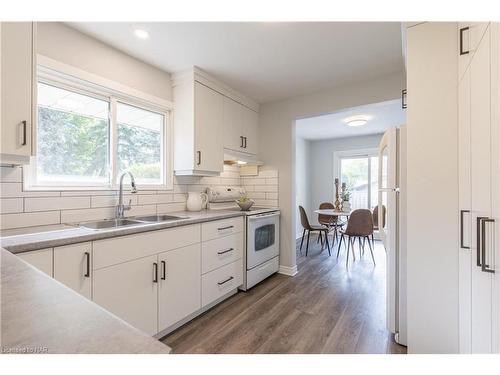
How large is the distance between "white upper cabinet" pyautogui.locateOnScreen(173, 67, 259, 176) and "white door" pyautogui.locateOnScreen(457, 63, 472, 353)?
81.4 inches

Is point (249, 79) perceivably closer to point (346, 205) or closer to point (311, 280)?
point (311, 280)

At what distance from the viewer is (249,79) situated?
268 centimetres

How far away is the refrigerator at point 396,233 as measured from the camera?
1.76m

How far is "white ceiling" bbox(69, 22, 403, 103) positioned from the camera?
5.93 feet

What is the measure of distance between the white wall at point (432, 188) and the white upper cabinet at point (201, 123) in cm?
183

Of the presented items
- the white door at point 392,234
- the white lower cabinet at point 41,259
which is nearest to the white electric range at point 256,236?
the white door at point 392,234

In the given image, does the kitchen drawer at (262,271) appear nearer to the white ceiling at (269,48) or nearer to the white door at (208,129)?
the white door at (208,129)

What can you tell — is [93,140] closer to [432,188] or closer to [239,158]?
[239,158]

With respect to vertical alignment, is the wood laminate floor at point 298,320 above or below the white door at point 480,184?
below

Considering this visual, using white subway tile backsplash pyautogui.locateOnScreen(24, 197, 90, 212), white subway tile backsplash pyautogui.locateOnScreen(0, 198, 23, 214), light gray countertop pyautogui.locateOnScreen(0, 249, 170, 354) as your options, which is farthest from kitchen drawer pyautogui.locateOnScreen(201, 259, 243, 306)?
light gray countertop pyautogui.locateOnScreen(0, 249, 170, 354)

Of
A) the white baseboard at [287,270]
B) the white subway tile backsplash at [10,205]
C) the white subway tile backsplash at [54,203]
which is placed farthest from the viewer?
the white baseboard at [287,270]
